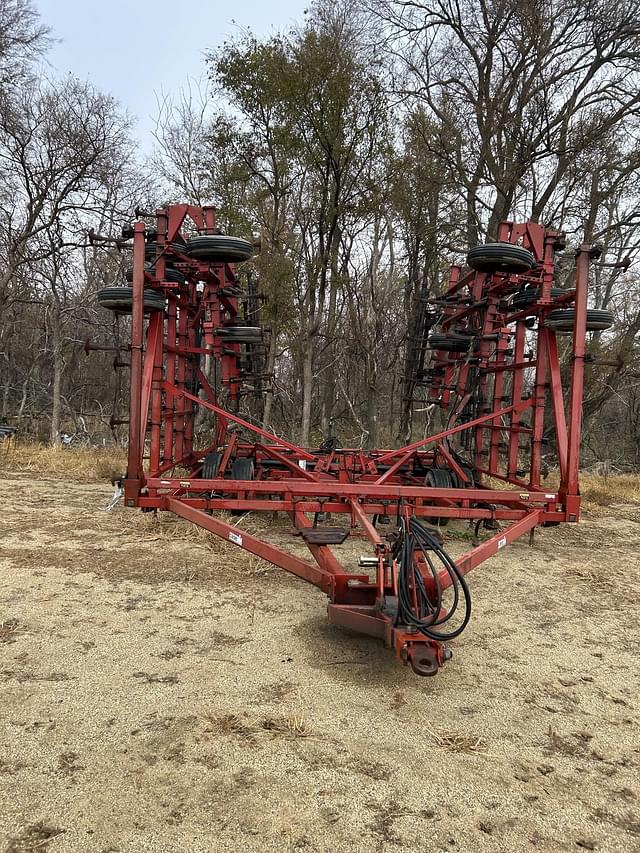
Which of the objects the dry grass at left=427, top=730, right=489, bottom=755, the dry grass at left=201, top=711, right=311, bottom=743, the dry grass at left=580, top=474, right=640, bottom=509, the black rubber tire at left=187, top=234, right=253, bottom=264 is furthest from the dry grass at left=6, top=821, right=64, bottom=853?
the dry grass at left=580, top=474, right=640, bottom=509

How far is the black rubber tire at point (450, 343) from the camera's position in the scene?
7.11m

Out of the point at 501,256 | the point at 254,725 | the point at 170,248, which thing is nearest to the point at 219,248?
the point at 170,248

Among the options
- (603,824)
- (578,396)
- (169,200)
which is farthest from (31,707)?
(169,200)

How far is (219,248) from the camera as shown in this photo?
214 inches

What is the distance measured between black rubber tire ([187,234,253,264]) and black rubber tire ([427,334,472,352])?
280 cm

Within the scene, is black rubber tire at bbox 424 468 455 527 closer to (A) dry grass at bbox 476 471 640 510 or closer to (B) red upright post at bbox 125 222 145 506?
(A) dry grass at bbox 476 471 640 510

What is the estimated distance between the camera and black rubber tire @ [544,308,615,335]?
213 inches

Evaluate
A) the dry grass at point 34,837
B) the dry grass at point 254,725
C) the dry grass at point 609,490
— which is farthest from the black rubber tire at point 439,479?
the dry grass at point 34,837

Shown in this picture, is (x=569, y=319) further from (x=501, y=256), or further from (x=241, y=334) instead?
(x=241, y=334)

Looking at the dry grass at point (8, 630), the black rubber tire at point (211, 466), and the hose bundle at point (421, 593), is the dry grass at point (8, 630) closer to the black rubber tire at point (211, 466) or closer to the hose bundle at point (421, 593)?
the hose bundle at point (421, 593)

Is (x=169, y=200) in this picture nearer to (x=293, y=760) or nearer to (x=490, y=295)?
(x=490, y=295)

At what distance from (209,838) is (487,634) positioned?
250cm

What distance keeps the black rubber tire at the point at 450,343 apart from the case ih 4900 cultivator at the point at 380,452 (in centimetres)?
3

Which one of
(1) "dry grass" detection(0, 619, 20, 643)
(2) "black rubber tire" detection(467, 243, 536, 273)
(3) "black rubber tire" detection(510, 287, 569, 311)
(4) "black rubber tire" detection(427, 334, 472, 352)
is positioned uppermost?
(2) "black rubber tire" detection(467, 243, 536, 273)
